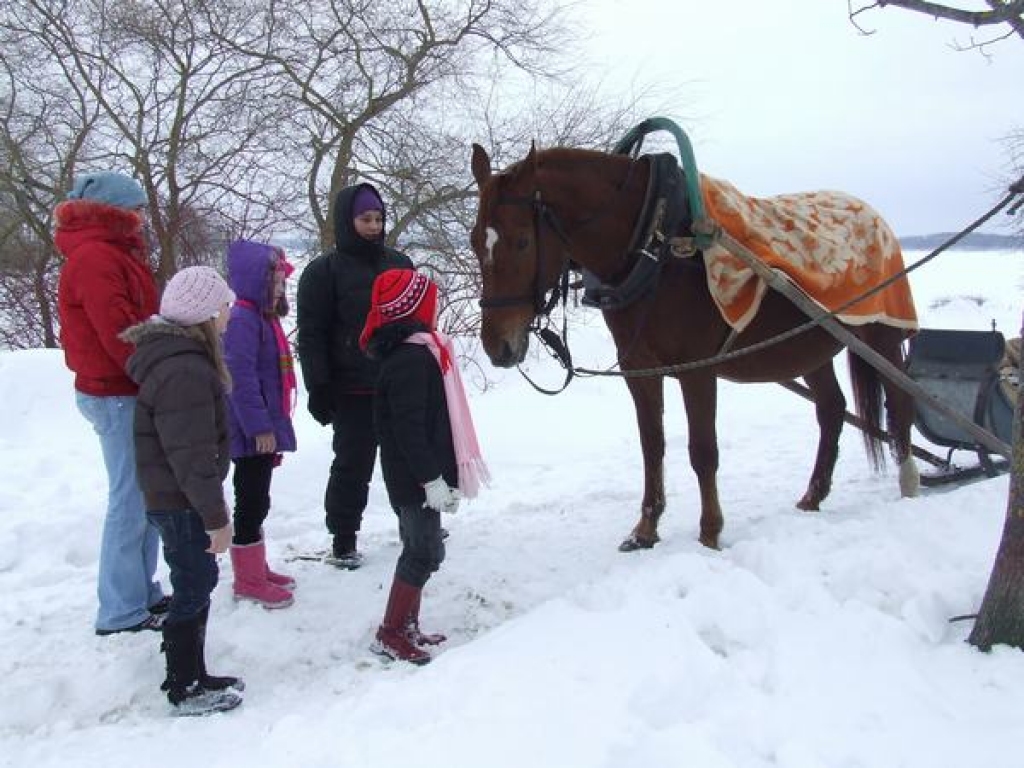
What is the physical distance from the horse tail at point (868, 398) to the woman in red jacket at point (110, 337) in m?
3.92

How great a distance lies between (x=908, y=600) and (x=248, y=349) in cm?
276

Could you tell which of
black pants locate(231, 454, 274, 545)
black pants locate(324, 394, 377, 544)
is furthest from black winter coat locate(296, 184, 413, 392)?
black pants locate(231, 454, 274, 545)

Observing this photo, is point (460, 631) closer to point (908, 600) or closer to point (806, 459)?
point (908, 600)

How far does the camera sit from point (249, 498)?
3291 millimetres

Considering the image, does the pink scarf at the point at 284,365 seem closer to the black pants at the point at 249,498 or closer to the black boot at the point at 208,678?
the black pants at the point at 249,498

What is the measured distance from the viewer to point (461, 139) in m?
9.05

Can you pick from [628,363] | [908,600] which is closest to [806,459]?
[628,363]

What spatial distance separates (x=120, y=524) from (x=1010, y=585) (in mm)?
3204

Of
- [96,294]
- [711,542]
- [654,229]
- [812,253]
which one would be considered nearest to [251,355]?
[96,294]

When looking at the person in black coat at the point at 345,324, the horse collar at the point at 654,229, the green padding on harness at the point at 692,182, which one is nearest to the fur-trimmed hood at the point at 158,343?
the person in black coat at the point at 345,324

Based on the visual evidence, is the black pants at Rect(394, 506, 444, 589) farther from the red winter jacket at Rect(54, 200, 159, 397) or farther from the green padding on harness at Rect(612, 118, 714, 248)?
the green padding on harness at Rect(612, 118, 714, 248)

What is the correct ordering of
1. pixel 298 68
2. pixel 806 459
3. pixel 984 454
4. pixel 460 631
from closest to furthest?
pixel 460 631 → pixel 984 454 → pixel 806 459 → pixel 298 68

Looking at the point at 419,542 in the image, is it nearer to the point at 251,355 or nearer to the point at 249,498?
the point at 249,498

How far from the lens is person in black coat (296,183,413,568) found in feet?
11.4
